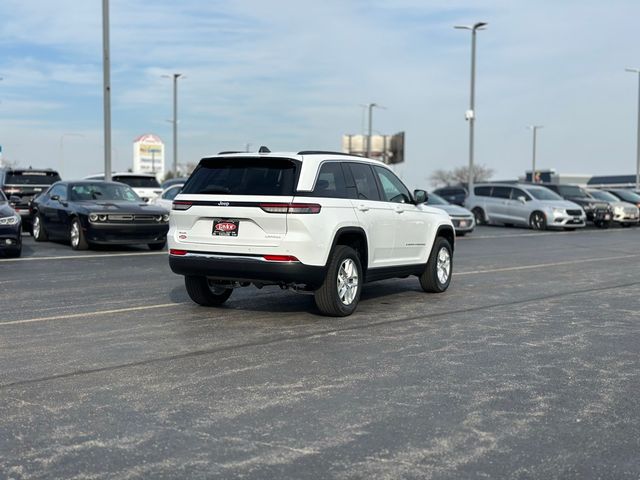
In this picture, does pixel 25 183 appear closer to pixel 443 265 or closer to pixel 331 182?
pixel 443 265

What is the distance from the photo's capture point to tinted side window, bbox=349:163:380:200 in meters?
9.18

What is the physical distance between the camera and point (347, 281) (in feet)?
28.7

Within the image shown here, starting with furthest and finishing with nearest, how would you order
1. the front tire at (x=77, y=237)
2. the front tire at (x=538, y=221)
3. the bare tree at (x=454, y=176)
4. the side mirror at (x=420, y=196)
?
the bare tree at (x=454, y=176) → the front tire at (x=538, y=221) → the front tire at (x=77, y=237) → the side mirror at (x=420, y=196)

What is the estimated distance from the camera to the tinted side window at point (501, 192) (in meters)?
31.0

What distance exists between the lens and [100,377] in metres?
5.85

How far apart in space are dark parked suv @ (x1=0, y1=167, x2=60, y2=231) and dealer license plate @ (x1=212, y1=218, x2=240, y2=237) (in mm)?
14037

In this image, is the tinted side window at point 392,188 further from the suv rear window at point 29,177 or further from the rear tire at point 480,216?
the rear tire at point 480,216

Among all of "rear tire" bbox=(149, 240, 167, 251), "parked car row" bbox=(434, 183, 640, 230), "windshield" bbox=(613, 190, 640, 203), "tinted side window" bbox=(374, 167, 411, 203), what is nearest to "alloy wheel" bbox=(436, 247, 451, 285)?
"tinted side window" bbox=(374, 167, 411, 203)

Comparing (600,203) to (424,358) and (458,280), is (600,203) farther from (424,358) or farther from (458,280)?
(424,358)

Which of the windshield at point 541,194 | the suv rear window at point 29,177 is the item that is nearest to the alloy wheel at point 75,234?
the suv rear window at point 29,177

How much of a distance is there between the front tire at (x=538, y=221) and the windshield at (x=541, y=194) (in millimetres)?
913

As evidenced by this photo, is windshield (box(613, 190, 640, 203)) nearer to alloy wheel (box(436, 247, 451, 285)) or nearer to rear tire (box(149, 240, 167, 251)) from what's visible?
rear tire (box(149, 240, 167, 251))

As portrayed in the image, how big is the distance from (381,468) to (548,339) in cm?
397

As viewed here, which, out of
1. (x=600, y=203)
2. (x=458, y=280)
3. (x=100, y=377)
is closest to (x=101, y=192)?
(x=458, y=280)
